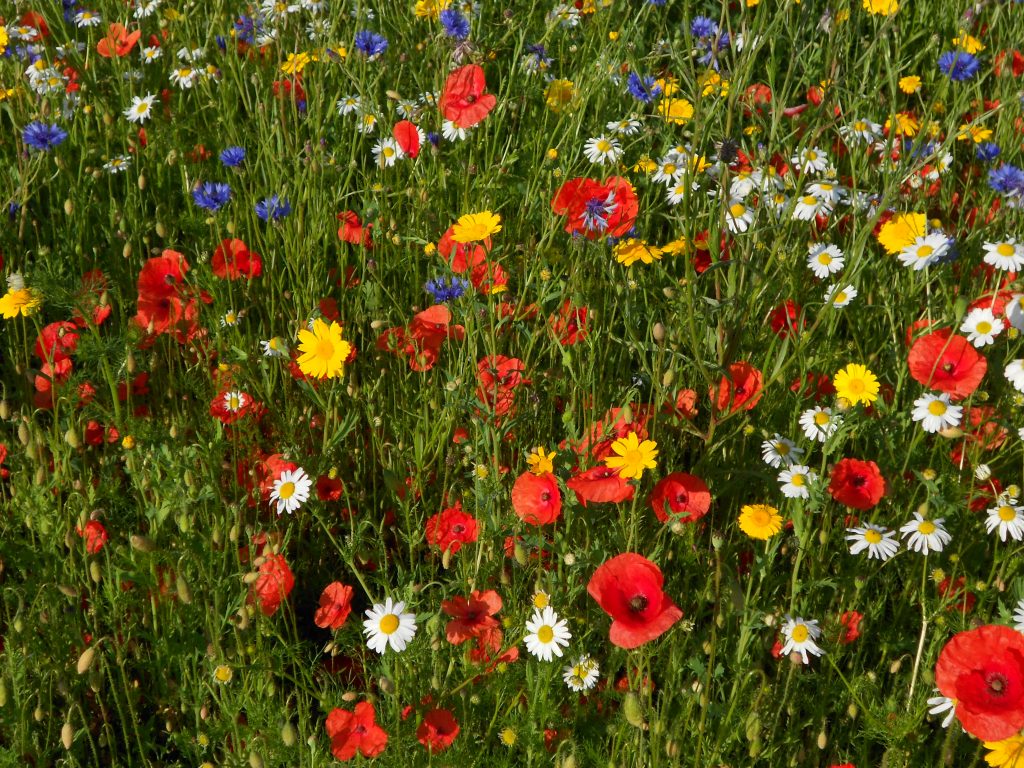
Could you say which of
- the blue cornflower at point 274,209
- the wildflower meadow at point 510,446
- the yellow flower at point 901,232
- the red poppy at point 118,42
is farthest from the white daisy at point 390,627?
the red poppy at point 118,42

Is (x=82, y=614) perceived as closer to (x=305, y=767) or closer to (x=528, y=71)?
(x=305, y=767)

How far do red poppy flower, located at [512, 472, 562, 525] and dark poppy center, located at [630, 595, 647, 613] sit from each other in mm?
239

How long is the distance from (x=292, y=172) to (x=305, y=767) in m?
1.81

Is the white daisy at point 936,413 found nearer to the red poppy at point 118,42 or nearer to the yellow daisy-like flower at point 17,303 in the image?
the yellow daisy-like flower at point 17,303

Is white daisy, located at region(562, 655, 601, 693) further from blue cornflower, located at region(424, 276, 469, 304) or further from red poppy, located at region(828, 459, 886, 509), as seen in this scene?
blue cornflower, located at region(424, 276, 469, 304)

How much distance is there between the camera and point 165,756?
199 cm

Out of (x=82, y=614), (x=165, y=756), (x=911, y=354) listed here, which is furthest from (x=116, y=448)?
(x=911, y=354)

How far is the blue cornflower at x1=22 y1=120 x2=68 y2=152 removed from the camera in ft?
8.54

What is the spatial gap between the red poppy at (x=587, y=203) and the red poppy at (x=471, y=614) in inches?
32.7

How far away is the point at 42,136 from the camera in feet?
8.62

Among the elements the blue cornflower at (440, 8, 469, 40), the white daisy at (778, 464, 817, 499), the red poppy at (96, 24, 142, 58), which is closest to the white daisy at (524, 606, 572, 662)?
the white daisy at (778, 464, 817, 499)

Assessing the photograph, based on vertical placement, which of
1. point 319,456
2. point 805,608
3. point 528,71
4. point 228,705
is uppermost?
point 528,71

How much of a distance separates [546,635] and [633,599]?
185 mm

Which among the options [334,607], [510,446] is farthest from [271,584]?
[510,446]
